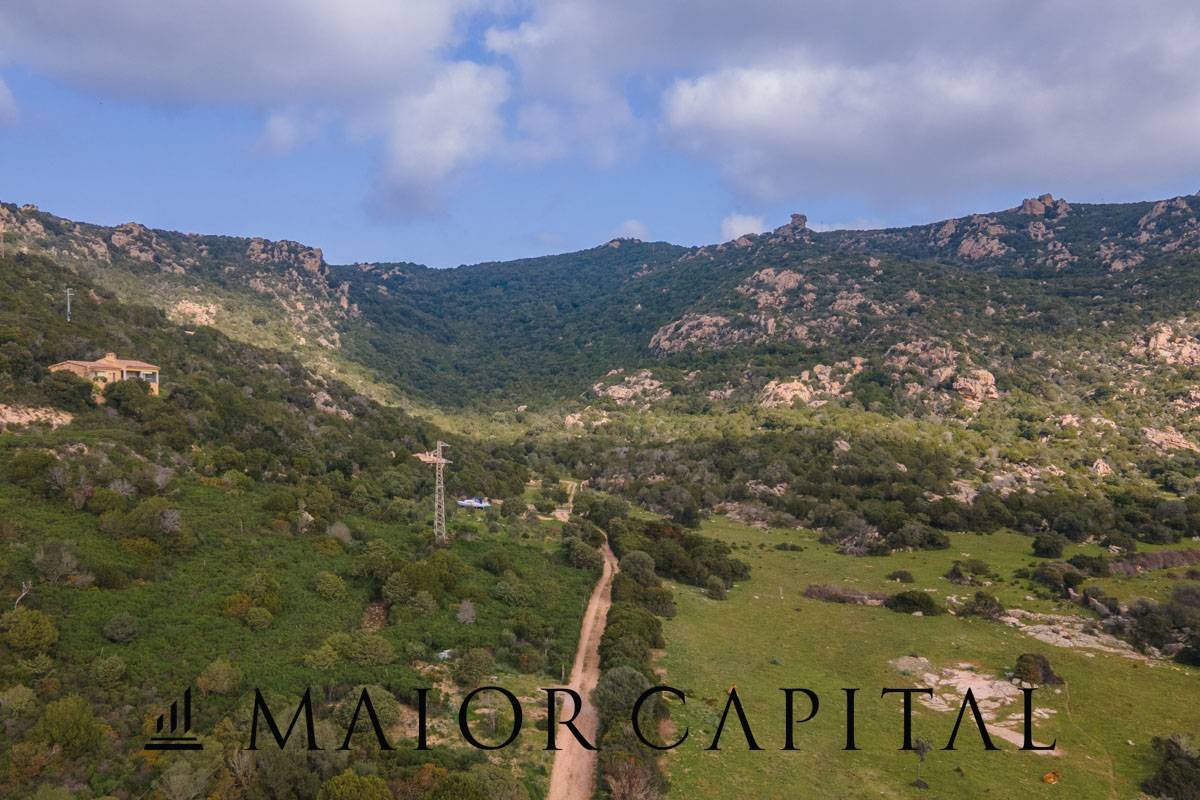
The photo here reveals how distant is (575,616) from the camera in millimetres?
42562

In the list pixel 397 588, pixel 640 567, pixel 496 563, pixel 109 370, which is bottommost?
pixel 640 567

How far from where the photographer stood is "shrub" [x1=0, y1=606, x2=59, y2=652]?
2602 centimetres

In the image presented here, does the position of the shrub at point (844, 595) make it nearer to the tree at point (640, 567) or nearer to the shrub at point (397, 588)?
the tree at point (640, 567)

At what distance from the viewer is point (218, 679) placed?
27.5m

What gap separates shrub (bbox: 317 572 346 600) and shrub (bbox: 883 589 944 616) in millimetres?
37038

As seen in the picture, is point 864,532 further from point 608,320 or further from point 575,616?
point 608,320

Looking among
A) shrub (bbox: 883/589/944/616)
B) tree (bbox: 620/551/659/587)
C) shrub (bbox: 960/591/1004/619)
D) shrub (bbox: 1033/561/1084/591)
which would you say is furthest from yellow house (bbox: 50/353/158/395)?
shrub (bbox: 1033/561/1084/591)

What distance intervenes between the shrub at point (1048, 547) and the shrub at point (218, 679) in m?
62.7

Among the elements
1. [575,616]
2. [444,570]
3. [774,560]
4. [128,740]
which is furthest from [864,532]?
[128,740]

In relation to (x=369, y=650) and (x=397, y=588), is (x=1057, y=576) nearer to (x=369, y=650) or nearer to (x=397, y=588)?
(x=397, y=588)

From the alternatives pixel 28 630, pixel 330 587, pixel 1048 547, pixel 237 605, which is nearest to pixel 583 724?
pixel 330 587

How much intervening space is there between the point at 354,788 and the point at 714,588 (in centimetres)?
3413

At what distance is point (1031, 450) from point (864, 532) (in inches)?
1464

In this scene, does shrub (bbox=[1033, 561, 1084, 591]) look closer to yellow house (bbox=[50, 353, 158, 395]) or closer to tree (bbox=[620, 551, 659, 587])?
tree (bbox=[620, 551, 659, 587])
